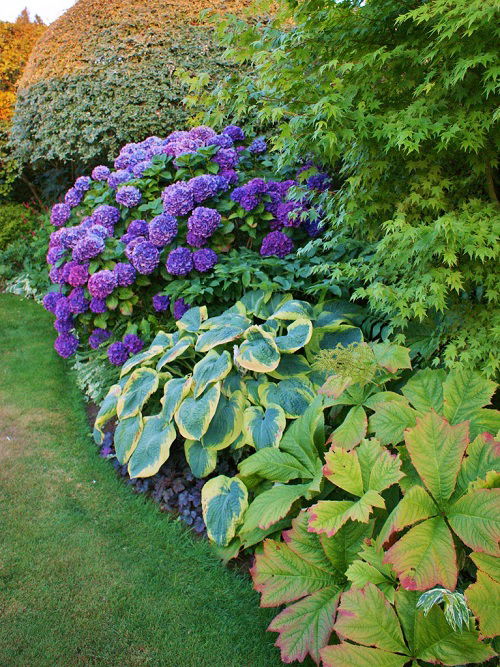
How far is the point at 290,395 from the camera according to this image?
103 inches

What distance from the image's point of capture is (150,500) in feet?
8.97

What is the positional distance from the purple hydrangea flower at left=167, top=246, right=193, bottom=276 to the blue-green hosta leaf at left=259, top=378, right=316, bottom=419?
1241mm

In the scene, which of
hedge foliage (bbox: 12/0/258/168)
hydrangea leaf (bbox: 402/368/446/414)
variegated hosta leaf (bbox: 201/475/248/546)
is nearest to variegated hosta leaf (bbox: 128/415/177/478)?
variegated hosta leaf (bbox: 201/475/248/546)

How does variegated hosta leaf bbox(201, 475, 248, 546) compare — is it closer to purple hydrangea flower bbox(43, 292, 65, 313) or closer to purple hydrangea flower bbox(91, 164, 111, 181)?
purple hydrangea flower bbox(43, 292, 65, 313)

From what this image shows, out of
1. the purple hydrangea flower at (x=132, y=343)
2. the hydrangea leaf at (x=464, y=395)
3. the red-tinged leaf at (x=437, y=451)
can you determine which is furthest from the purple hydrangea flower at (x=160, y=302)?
the red-tinged leaf at (x=437, y=451)

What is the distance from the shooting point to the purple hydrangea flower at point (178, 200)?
3598 mm

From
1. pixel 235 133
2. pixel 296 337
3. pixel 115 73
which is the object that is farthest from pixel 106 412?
pixel 115 73

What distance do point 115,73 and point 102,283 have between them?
323cm

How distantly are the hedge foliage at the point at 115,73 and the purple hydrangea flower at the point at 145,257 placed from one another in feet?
8.25

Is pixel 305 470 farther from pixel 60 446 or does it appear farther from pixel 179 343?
pixel 60 446

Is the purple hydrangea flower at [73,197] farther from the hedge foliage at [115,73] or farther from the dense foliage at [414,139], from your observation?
the dense foliage at [414,139]

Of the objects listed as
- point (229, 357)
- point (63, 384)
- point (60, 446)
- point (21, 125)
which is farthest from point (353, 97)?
point (21, 125)

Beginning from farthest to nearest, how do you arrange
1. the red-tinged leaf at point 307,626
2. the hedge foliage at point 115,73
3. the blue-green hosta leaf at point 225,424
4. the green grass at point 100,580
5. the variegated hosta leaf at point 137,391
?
1. the hedge foliage at point 115,73
2. the variegated hosta leaf at point 137,391
3. the blue-green hosta leaf at point 225,424
4. the green grass at point 100,580
5. the red-tinged leaf at point 307,626

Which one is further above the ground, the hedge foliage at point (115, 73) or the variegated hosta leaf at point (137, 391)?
the hedge foliage at point (115, 73)
